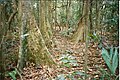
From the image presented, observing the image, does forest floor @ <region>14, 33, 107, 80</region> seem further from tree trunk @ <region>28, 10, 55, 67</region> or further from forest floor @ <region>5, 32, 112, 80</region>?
tree trunk @ <region>28, 10, 55, 67</region>

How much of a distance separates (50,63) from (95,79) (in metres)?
1.42

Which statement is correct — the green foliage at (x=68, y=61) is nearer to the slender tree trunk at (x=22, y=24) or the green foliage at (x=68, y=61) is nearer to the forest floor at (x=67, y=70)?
the forest floor at (x=67, y=70)

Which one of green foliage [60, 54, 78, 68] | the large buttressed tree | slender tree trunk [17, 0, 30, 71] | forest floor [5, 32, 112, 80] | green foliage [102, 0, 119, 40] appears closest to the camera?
forest floor [5, 32, 112, 80]

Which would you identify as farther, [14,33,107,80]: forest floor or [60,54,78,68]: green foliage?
[60,54,78,68]: green foliage

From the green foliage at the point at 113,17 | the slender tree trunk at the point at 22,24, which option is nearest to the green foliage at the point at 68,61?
the slender tree trunk at the point at 22,24

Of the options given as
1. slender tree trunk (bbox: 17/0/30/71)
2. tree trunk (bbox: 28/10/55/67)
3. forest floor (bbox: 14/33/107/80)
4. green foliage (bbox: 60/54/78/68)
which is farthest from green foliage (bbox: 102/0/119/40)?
slender tree trunk (bbox: 17/0/30/71)

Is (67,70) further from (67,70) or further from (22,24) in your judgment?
(22,24)

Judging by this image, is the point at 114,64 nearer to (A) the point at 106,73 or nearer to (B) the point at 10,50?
(A) the point at 106,73

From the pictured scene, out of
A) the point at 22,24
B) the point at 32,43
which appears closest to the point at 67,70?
the point at 32,43

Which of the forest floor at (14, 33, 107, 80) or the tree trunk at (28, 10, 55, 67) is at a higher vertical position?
the tree trunk at (28, 10, 55, 67)

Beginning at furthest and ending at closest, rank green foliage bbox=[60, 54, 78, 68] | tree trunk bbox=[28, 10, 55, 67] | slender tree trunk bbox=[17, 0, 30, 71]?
green foliage bbox=[60, 54, 78, 68]
tree trunk bbox=[28, 10, 55, 67]
slender tree trunk bbox=[17, 0, 30, 71]

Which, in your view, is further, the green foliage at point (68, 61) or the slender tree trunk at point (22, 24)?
the green foliage at point (68, 61)

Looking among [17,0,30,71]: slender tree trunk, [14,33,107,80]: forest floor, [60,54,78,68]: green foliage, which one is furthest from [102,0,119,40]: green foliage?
[17,0,30,71]: slender tree trunk

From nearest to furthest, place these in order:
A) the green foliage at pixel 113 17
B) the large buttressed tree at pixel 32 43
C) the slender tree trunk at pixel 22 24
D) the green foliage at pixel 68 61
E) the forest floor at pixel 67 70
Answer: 1. the forest floor at pixel 67 70
2. the slender tree trunk at pixel 22 24
3. the large buttressed tree at pixel 32 43
4. the green foliage at pixel 68 61
5. the green foliage at pixel 113 17
